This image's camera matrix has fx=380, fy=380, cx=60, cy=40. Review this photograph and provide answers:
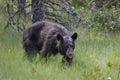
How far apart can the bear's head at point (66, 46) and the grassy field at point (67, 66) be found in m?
0.16

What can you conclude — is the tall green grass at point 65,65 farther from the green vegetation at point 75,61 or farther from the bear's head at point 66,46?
the bear's head at point 66,46

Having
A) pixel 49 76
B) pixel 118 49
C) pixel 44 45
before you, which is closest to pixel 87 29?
pixel 118 49

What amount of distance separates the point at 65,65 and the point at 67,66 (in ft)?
0.15

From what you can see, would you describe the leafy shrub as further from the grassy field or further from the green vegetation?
the grassy field

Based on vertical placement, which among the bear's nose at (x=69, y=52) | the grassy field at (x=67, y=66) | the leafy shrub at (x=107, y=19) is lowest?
the grassy field at (x=67, y=66)

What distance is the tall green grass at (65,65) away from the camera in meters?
6.49

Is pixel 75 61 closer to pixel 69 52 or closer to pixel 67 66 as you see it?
pixel 67 66

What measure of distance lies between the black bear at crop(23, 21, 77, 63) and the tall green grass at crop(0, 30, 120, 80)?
164mm

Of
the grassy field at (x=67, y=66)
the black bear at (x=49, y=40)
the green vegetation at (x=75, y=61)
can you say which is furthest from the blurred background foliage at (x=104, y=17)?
the black bear at (x=49, y=40)

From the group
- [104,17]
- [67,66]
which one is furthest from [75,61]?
[104,17]

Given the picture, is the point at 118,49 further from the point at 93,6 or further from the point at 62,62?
the point at 93,6

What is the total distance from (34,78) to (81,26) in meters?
4.61

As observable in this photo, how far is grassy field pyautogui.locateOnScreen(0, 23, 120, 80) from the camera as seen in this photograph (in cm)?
649

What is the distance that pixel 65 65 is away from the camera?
24.2 ft
